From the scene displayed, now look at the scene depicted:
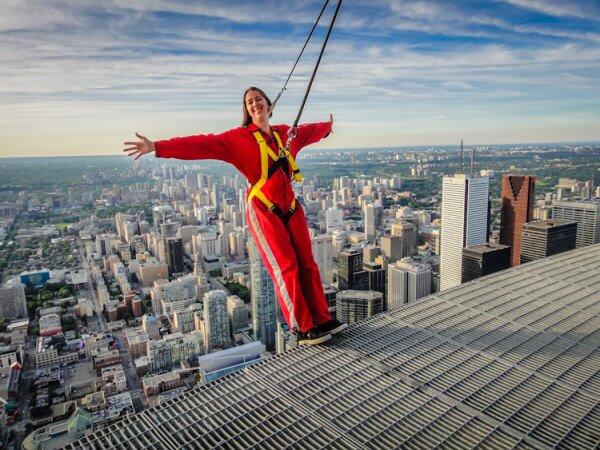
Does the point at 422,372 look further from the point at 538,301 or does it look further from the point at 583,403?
the point at 538,301

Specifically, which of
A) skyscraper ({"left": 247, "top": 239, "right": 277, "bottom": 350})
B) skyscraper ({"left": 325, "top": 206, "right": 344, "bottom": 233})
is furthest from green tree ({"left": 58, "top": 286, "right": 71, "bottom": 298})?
skyscraper ({"left": 325, "top": 206, "right": 344, "bottom": 233})

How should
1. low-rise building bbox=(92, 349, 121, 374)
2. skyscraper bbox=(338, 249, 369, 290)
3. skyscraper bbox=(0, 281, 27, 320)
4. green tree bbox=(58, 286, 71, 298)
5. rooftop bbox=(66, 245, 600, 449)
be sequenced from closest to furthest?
rooftop bbox=(66, 245, 600, 449), low-rise building bbox=(92, 349, 121, 374), skyscraper bbox=(0, 281, 27, 320), skyscraper bbox=(338, 249, 369, 290), green tree bbox=(58, 286, 71, 298)

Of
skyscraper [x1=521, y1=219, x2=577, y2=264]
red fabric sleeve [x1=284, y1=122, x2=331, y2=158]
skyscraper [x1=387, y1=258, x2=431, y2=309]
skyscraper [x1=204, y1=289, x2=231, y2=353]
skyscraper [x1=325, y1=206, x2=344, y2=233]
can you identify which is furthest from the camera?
skyscraper [x1=325, y1=206, x2=344, y2=233]

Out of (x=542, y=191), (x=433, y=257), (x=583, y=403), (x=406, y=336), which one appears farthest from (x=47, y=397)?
(x=542, y=191)

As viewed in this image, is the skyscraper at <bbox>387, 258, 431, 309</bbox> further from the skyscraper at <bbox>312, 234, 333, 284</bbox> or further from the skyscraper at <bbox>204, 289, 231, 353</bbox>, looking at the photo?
the skyscraper at <bbox>204, 289, 231, 353</bbox>

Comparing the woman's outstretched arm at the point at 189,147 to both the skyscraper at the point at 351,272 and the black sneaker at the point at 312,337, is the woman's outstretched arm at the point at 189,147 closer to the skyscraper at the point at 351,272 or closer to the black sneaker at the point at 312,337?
the black sneaker at the point at 312,337

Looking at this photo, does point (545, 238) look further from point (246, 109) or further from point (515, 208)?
point (246, 109)

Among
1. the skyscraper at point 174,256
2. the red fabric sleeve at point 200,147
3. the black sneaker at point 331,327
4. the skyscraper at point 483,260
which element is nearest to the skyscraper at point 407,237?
the skyscraper at point 483,260
